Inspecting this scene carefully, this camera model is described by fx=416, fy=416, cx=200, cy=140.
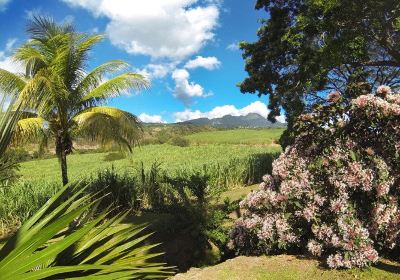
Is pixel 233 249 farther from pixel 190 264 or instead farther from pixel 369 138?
pixel 369 138

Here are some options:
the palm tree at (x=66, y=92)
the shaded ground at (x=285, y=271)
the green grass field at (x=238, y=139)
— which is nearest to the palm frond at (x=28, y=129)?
the palm tree at (x=66, y=92)

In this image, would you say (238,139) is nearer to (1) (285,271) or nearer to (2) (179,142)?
(2) (179,142)

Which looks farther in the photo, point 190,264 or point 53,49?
point 53,49

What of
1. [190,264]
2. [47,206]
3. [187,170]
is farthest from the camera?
[187,170]

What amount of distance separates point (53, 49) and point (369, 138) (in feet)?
32.3

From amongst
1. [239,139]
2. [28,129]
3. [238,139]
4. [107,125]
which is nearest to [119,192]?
Answer: [107,125]

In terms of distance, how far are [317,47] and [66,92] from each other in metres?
8.54

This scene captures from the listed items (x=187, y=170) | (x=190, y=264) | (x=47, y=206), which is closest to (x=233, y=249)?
(x=190, y=264)

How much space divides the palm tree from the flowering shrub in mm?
6553

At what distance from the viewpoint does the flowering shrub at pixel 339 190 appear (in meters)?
6.55

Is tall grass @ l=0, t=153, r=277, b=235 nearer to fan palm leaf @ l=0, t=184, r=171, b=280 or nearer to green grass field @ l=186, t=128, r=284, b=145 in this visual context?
fan palm leaf @ l=0, t=184, r=171, b=280

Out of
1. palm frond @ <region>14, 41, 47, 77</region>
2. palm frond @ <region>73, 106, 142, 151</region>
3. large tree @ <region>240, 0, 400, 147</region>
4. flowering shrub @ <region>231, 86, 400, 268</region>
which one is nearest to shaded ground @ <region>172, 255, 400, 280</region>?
flowering shrub @ <region>231, 86, 400, 268</region>

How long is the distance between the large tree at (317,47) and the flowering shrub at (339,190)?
110 cm

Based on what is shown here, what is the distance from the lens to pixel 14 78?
41.0 feet
